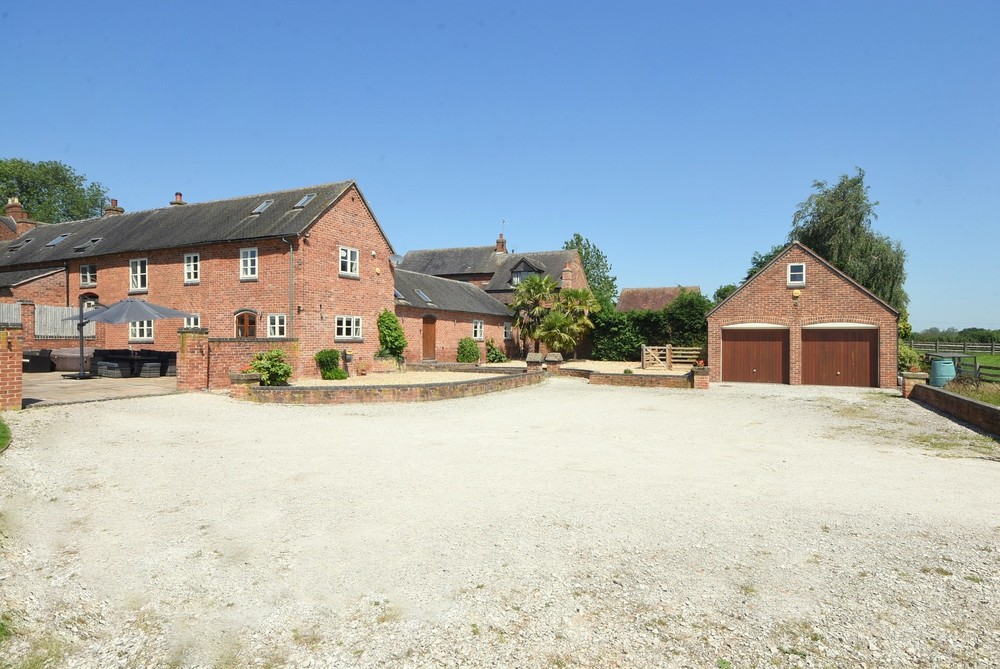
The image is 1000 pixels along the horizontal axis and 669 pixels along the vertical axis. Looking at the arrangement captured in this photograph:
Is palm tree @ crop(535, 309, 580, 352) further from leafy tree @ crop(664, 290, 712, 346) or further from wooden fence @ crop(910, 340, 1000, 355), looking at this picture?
wooden fence @ crop(910, 340, 1000, 355)

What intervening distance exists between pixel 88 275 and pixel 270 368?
726 inches

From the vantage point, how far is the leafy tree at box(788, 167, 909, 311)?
37.6 meters

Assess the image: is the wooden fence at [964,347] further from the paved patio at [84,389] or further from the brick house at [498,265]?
the paved patio at [84,389]

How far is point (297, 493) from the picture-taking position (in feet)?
21.6

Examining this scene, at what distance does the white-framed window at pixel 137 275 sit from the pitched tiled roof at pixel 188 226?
1.97 ft

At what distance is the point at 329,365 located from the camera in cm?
2153

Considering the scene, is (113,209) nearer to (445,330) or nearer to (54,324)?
(54,324)

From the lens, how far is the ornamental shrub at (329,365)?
21.3 metres

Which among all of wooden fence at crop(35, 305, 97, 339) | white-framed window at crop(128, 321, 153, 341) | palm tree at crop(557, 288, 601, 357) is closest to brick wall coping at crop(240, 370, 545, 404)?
white-framed window at crop(128, 321, 153, 341)

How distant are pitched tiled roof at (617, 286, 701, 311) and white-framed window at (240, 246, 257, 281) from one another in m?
34.4

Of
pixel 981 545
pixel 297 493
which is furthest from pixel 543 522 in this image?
pixel 981 545

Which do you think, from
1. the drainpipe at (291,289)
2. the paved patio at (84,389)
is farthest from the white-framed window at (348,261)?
the paved patio at (84,389)

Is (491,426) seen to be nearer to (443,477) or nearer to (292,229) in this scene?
(443,477)

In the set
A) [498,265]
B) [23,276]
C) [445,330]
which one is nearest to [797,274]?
[445,330]
